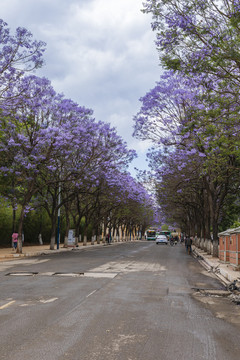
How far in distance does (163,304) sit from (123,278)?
5.12 meters

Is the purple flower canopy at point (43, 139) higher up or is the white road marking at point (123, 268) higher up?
the purple flower canopy at point (43, 139)

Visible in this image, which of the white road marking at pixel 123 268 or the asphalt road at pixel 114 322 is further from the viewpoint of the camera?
the white road marking at pixel 123 268

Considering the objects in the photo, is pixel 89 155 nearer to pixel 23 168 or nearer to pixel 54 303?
pixel 23 168

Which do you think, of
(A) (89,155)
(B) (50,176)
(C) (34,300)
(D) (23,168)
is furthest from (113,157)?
(C) (34,300)

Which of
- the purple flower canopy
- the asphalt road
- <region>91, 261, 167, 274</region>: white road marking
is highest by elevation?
the purple flower canopy

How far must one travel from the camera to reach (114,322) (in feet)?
23.2

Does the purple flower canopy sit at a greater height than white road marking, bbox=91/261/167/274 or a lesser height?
greater

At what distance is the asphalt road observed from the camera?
17.5 feet

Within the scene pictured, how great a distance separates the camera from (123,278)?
14.1 m

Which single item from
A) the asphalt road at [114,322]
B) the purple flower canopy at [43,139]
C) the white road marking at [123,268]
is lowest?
the white road marking at [123,268]

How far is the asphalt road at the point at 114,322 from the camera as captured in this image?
534 cm

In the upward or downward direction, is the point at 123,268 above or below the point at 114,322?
below

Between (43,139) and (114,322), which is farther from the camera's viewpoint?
(43,139)

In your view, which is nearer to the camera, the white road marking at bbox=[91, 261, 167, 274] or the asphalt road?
the asphalt road
